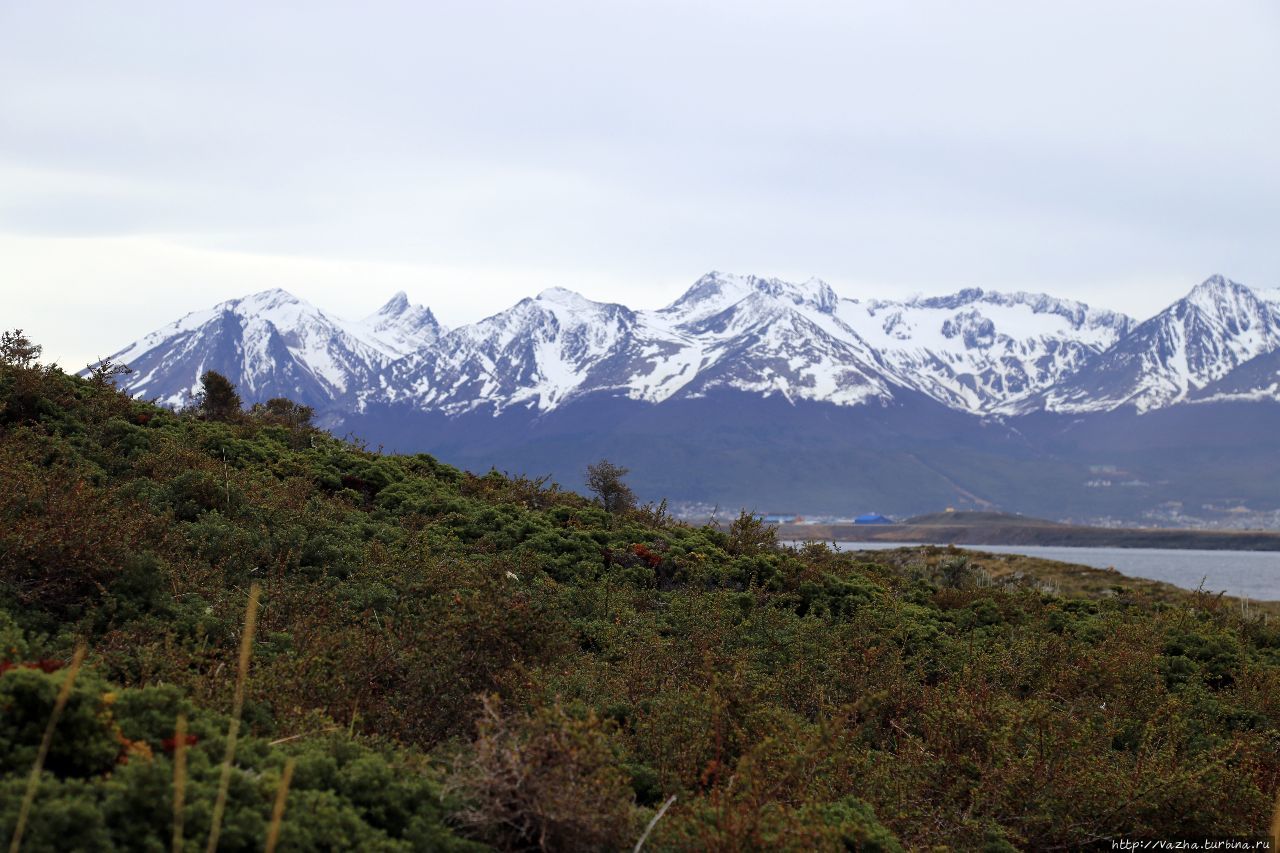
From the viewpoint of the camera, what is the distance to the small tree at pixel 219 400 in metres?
21.5

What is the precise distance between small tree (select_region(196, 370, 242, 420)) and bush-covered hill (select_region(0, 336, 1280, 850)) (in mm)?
3924

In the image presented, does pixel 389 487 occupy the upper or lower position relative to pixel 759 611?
upper

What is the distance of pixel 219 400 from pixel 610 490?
26.8 feet

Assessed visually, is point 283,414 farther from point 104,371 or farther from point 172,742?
point 172,742

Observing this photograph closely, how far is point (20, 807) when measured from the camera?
4.86 m

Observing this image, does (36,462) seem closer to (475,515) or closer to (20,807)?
(475,515)

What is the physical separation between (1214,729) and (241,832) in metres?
9.74

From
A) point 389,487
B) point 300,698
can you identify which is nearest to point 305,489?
point 389,487

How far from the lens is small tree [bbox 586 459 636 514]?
22.8 m

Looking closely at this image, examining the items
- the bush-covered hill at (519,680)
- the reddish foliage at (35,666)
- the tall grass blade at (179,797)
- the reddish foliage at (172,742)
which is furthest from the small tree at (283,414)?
the tall grass blade at (179,797)

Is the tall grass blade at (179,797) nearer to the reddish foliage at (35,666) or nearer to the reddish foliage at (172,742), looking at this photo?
the reddish foliage at (172,742)

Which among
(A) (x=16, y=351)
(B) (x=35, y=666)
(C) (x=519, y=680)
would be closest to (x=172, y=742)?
(B) (x=35, y=666)

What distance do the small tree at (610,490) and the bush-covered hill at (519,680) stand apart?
5.15 meters

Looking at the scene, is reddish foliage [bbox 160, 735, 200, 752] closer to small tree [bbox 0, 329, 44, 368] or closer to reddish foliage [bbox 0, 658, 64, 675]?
reddish foliage [bbox 0, 658, 64, 675]
